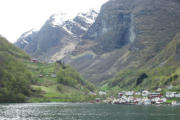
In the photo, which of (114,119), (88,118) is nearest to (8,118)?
(88,118)

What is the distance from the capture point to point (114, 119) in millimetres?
127875

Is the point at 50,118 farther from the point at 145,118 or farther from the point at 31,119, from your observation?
the point at 145,118

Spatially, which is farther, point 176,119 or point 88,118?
point 88,118

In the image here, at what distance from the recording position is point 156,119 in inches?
4929

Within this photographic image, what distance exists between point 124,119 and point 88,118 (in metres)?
13.9

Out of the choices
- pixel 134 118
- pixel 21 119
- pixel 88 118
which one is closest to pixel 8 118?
pixel 21 119

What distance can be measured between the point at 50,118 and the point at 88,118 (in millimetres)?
14462

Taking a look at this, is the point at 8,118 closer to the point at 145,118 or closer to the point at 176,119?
the point at 145,118

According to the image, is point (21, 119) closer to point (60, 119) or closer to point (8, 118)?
point (8, 118)

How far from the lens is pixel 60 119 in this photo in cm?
12638

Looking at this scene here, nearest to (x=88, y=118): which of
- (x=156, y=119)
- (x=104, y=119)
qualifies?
(x=104, y=119)

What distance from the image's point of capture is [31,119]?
12444 cm

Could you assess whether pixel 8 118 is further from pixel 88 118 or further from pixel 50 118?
pixel 88 118

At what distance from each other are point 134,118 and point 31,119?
38.3 meters
